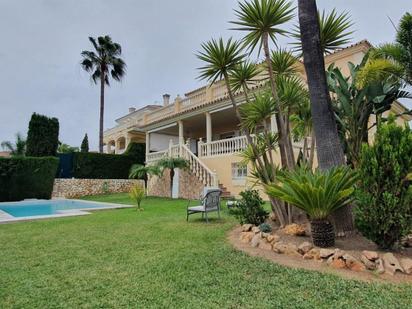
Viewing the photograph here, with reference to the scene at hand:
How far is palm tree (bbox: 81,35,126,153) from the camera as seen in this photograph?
2911 cm

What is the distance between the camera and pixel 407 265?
4223mm

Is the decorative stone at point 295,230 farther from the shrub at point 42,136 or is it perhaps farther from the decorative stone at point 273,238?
the shrub at point 42,136

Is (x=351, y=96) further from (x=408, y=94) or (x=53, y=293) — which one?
(x=53, y=293)

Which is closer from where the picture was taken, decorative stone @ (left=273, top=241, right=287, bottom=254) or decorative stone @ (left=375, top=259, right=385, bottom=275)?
decorative stone @ (left=375, top=259, right=385, bottom=275)

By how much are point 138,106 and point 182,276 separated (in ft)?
142

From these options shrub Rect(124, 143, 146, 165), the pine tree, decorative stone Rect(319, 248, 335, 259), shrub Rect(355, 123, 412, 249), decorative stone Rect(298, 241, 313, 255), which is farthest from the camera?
the pine tree

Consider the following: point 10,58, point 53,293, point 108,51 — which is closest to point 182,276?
point 53,293

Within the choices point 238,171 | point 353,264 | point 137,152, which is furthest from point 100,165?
point 353,264

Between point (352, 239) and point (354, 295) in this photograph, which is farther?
point (352, 239)

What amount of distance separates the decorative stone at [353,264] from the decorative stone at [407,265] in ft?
1.81

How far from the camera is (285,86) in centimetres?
696

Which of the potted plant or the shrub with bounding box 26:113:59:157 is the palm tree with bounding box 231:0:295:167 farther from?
the shrub with bounding box 26:113:59:157

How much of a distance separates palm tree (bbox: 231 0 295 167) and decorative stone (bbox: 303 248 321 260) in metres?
2.05

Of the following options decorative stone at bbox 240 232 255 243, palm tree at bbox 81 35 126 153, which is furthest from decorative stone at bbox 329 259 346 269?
palm tree at bbox 81 35 126 153
